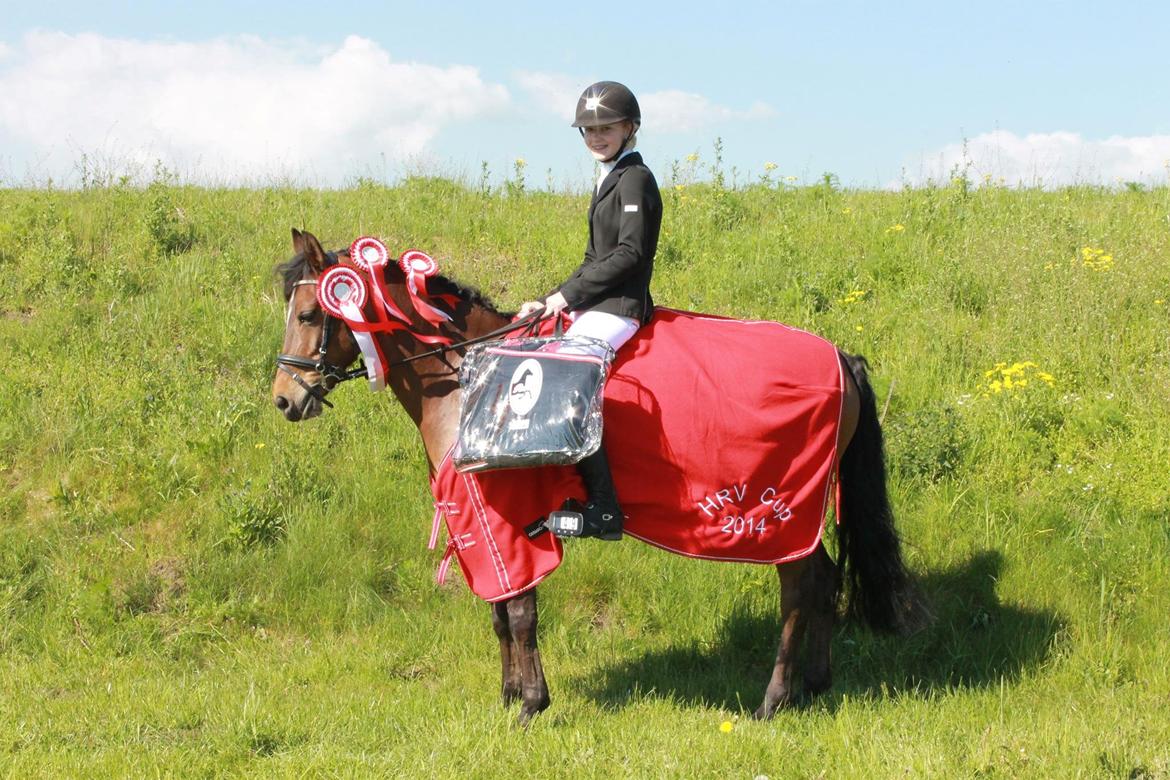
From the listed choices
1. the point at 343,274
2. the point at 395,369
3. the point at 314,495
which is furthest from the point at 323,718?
the point at 314,495

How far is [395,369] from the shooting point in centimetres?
552

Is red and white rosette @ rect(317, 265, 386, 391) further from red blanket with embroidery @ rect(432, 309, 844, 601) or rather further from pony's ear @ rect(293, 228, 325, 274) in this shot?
red blanket with embroidery @ rect(432, 309, 844, 601)

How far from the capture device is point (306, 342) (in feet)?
17.5

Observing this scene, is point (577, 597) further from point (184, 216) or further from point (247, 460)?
point (184, 216)

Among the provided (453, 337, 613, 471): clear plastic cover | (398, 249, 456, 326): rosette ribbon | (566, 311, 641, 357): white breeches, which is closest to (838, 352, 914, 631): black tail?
(566, 311, 641, 357): white breeches

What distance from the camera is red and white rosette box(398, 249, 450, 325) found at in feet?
17.8

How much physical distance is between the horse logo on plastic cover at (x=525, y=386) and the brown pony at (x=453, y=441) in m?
0.55

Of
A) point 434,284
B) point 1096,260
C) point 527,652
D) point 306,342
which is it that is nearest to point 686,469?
point 527,652

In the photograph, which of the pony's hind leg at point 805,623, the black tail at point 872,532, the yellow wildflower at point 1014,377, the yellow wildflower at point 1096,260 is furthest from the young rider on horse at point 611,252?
the yellow wildflower at point 1096,260

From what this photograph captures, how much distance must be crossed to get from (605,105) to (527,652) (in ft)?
9.29

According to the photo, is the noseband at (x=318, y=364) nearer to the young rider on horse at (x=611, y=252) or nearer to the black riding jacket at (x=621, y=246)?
the young rider on horse at (x=611, y=252)

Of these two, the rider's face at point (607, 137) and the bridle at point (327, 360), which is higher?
the rider's face at point (607, 137)

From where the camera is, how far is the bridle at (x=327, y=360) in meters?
5.29

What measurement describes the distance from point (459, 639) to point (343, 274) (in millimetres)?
2828
